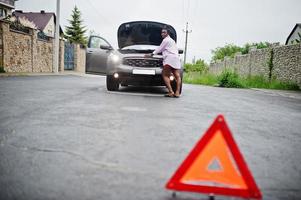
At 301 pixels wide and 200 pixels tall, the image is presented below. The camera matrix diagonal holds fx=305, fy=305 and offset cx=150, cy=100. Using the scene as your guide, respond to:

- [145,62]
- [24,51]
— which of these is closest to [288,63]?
[145,62]

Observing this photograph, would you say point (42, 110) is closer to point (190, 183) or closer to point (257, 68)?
point (190, 183)

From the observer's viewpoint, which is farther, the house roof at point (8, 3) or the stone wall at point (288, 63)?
the house roof at point (8, 3)

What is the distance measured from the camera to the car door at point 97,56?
9.03 m

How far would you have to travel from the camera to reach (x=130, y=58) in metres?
8.11

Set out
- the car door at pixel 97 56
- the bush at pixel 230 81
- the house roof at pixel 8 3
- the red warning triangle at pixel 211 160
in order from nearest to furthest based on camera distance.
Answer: the red warning triangle at pixel 211 160
the car door at pixel 97 56
the bush at pixel 230 81
the house roof at pixel 8 3

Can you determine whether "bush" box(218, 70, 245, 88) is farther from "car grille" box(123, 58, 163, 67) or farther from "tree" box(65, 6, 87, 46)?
"tree" box(65, 6, 87, 46)

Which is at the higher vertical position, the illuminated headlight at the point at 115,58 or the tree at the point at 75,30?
the tree at the point at 75,30

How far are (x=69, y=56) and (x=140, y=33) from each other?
62.0 feet

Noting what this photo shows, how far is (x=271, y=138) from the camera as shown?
12.4 feet

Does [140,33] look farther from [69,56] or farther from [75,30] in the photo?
[75,30]

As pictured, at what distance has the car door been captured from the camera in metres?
9.03

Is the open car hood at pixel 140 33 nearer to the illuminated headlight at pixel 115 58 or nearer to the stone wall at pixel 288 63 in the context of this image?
the illuminated headlight at pixel 115 58

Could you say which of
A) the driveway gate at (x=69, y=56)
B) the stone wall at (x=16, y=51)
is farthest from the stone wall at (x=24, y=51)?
the driveway gate at (x=69, y=56)

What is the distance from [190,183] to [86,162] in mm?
995
